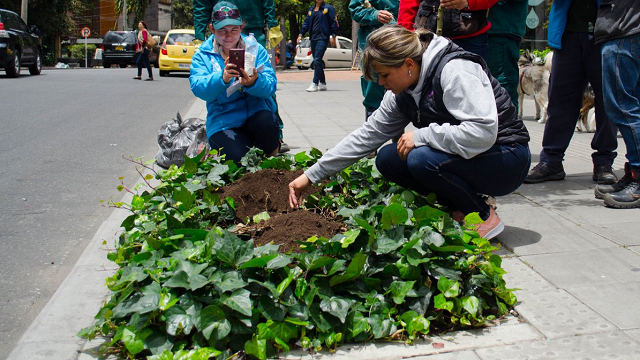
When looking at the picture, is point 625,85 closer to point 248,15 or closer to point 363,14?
point 363,14

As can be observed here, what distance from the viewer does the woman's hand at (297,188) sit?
371cm

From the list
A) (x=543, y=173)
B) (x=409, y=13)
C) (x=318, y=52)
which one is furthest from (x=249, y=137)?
→ (x=318, y=52)

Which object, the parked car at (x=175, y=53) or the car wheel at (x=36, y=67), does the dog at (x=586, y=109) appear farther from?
the car wheel at (x=36, y=67)

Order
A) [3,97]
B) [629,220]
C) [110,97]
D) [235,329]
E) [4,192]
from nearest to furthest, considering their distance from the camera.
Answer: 1. [235,329]
2. [629,220]
3. [4,192]
4. [3,97]
5. [110,97]

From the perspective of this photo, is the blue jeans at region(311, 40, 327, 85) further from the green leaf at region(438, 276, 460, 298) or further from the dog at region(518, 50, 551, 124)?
the green leaf at region(438, 276, 460, 298)

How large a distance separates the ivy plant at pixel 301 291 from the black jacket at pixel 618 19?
2057mm

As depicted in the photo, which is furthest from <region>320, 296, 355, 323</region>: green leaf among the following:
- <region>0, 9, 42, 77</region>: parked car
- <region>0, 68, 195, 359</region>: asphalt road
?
<region>0, 9, 42, 77</region>: parked car

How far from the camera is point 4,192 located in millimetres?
5637

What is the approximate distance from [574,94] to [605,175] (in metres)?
0.66

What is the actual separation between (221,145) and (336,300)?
8.50 feet

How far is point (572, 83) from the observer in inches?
199

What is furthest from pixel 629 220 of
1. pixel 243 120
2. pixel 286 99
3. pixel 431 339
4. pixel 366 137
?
pixel 286 99

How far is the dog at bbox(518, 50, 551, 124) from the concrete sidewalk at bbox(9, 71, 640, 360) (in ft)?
15.3

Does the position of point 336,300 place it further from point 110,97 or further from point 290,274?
point 110,97
